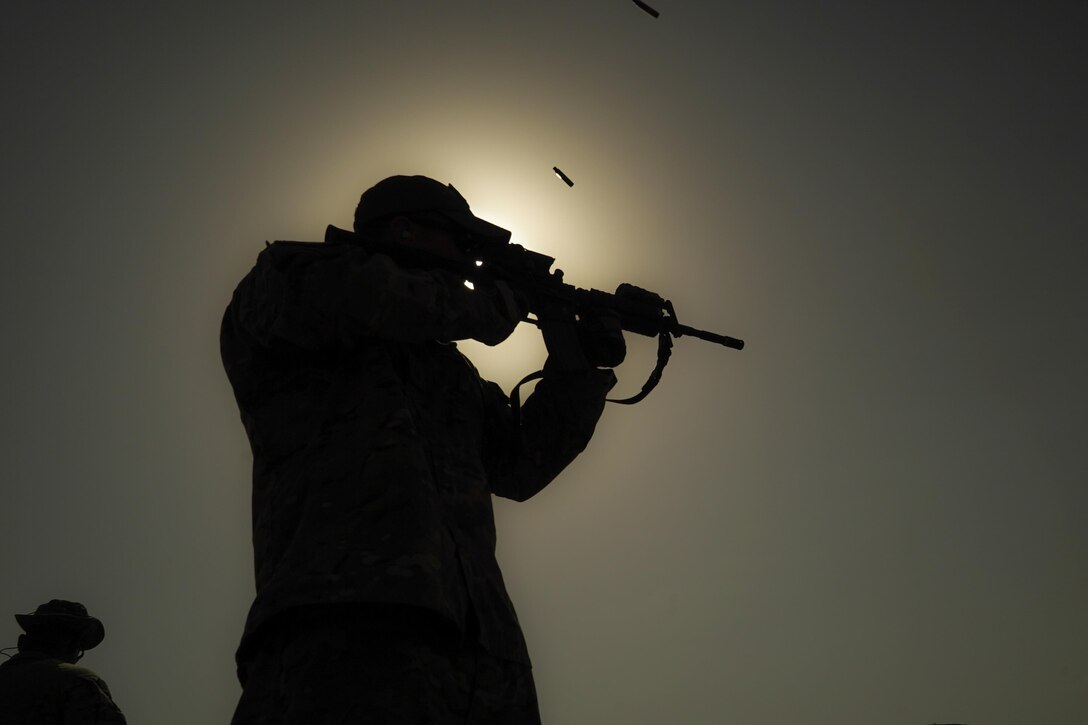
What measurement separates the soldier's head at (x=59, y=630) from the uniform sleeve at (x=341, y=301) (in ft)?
15.1

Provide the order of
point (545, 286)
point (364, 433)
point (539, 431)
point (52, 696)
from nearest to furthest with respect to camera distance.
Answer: point (364, 433)
point (539, 431)
point (545, 286)
point (52, 696)

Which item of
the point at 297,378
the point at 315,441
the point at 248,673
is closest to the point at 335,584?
the point at 248,673

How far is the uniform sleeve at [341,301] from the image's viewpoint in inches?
126

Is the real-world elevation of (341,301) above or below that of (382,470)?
above

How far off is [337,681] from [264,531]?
695 millimetres

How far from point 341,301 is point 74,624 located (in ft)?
16.8

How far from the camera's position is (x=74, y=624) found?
6.81 meters

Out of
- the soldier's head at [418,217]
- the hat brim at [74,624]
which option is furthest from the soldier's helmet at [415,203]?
the hat brim at [74,624]

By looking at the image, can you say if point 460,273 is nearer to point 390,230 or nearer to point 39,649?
point 390,230

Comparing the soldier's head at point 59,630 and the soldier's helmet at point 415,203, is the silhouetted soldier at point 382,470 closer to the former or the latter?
the soldier's helmet at point 415,203

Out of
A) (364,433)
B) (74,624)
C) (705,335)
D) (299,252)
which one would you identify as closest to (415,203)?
(299,252)

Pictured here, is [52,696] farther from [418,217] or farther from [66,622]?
[418,217]

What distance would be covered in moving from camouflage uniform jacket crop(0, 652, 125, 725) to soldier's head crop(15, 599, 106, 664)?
0.79ft

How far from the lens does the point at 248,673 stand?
2771 millimetres
